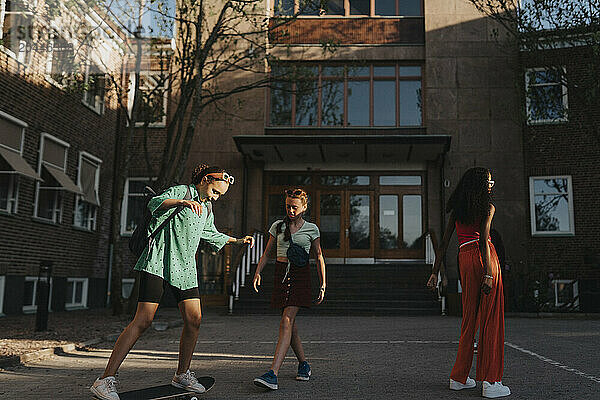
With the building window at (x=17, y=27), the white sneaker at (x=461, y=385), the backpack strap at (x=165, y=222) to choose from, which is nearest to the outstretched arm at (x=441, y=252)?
the white sneaker at (x=461, y=385)

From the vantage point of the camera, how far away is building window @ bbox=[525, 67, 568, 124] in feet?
66.4

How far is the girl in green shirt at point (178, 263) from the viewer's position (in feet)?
16.5

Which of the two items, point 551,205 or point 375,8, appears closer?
point 551,205

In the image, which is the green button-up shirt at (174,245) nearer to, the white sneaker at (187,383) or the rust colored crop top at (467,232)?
the white sneaker at (187,383)

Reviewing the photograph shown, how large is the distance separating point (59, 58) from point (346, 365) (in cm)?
1313

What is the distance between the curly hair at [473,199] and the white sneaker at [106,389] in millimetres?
3336

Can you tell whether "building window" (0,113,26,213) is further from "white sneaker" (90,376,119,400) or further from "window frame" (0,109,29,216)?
"white sneaker" (90,376,119,400)

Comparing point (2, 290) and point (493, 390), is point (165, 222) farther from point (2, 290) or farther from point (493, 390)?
point (2, 290)

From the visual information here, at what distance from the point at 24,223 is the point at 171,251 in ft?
39.7

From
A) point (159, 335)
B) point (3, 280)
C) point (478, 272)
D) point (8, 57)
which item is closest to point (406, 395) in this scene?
point (478, 272)

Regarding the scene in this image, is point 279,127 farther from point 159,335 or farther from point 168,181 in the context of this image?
point 159,335

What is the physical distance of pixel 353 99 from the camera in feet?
73.2

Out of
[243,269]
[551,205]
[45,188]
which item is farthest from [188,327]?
[551,205]

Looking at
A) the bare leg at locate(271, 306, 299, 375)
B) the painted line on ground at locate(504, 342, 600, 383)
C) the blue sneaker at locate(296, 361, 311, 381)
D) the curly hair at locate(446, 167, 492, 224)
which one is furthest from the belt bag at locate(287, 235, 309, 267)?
the painted line on ground at locate(504, 342, 600, 383)
